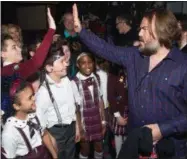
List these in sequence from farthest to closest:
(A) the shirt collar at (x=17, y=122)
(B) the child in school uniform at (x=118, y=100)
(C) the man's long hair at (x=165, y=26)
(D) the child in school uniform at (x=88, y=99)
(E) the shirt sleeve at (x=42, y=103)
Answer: (B) the child in school uniform at (x=118, y=100) < (D) the child in school uniform at (x=88, y=99) < (E) the shirt sleeve at (x=42, y=103) < (A) the shirt collar at (x=17, y=122) < (C) the man's long hair at (x=165, y=26)

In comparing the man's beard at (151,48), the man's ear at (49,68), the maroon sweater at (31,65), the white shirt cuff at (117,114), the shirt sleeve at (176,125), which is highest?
the man's beard at (151,48)

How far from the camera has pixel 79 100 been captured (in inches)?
134

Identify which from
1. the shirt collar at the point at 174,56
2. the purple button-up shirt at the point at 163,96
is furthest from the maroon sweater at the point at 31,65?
the shirt collar at the point at 174,56

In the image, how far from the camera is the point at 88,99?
3.44 meters

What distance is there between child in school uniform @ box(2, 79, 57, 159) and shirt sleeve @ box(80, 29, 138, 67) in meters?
0.54

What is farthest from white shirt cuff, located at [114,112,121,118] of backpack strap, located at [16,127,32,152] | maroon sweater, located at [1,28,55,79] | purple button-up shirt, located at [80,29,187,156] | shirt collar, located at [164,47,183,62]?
shirt collar, located at [164,47,183,62]

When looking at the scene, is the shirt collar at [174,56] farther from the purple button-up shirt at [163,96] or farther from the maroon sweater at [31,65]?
the maroon sweater at [31,65]

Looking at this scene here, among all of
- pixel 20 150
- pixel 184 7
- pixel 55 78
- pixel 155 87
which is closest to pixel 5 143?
pixel 20 150

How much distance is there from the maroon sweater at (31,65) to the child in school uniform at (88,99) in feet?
2.20

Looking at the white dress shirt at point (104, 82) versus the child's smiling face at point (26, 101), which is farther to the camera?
the white dress shirt at point (104, 82)

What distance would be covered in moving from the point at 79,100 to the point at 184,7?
323cm

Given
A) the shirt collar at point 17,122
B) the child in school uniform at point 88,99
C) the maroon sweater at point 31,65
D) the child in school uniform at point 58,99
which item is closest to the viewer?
the shirt collar at point 17,122

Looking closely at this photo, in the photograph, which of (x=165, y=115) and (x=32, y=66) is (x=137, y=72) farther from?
(x=32, y=66)

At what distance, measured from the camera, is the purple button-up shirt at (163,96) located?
2.17m
